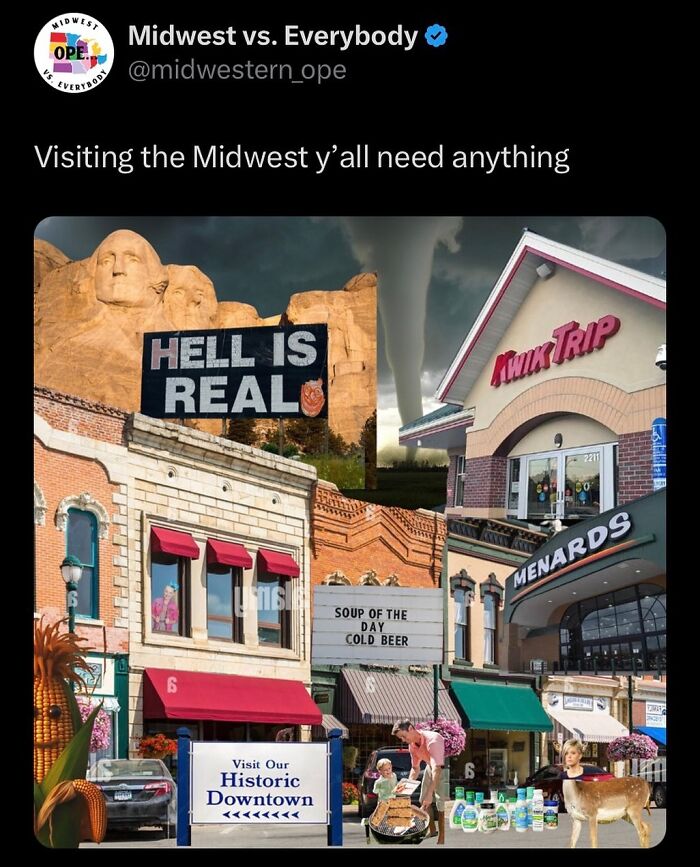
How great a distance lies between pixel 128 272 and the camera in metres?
15.9

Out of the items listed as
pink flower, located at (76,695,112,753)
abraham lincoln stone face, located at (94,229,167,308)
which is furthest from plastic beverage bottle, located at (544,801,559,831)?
abraham lincoln stone face, located at (94,229,167,308)

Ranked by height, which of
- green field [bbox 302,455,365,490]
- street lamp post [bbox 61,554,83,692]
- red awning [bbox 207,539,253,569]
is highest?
green field [bbox 302,455,365,490]

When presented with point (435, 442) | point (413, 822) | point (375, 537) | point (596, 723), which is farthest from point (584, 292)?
point (413, 822)

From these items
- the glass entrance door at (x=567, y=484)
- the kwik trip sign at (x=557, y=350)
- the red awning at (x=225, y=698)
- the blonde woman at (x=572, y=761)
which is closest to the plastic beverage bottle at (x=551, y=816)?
the blonde woman at (x=572, y=761)

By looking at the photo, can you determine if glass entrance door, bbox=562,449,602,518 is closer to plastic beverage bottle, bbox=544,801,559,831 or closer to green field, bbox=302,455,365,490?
green field, bbox=302,455,365,490

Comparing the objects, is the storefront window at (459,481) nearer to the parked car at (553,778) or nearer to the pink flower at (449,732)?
the pink flower at (449,732)

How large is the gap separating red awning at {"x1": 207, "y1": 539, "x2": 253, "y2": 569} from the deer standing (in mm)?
4426

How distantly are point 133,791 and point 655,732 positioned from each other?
574 cm

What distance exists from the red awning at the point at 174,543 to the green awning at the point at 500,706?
3402 mm

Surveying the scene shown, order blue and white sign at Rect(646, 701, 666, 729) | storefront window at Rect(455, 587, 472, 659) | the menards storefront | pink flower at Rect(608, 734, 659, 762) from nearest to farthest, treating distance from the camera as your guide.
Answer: blue and white sign at Rect(646, 701, 666, 729), the menards storefront, pink flower at Rect(608, 734, 659, 762), storefront window at Rect(455, 587, 472, 659)

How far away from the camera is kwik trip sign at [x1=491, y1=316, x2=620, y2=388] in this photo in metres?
15.4

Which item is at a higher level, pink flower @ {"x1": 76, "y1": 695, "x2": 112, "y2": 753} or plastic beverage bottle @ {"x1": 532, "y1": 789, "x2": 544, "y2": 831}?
pink flower @ {"x1": 76, "y1": 695, "x2": 112, "y2": 753}

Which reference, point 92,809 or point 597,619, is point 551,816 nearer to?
point 597,619
